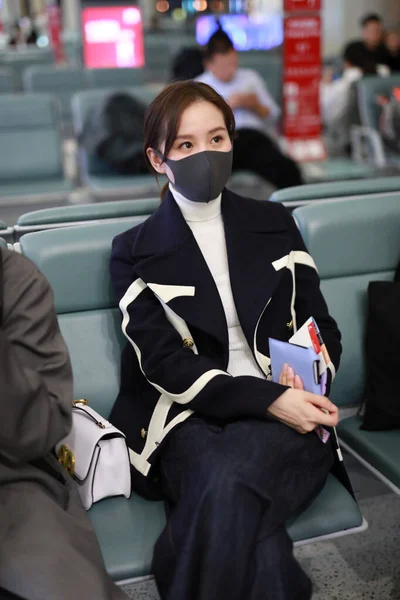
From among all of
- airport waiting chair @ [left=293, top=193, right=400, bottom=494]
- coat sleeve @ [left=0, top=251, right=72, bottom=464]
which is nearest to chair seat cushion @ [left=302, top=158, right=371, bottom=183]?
airport waiting chair @ [left=293, top=193, right=400, bottom=494]

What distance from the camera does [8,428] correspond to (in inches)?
52.9

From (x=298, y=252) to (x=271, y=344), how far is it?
37 centimetres

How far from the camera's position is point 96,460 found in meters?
1.70

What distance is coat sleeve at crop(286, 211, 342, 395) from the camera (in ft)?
6.19

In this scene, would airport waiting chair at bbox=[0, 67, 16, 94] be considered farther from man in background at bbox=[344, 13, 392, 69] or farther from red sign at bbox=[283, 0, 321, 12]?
man in background at bbox=[344, 13, 392, 69]

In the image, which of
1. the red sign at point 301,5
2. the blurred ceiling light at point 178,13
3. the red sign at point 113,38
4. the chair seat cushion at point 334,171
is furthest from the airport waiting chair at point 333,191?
the blurred ceiling light at point 178,13

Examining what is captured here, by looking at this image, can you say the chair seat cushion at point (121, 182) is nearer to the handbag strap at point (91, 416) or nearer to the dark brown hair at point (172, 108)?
the dark brown hair at point (172, 108)

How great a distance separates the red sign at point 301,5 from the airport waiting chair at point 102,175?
1.32 meters

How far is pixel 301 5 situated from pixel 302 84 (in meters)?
0.58

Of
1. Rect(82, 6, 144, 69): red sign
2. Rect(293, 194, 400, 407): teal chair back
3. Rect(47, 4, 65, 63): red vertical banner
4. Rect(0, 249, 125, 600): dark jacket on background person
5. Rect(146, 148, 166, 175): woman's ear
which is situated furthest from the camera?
Rect(47, 4, 65, 63): red vertical banner

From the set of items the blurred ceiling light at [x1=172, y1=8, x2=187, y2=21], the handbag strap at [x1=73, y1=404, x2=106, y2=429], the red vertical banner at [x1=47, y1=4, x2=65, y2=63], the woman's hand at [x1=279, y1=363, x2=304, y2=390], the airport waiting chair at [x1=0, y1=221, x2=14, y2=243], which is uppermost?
the blurred ceiling light at [x1=172, y1=8, x2=187, y2=21]

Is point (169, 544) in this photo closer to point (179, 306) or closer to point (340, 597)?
point (179, 306)

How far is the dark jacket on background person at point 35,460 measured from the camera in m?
1.33

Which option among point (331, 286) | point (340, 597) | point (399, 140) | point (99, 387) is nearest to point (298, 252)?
point (331, 286)
